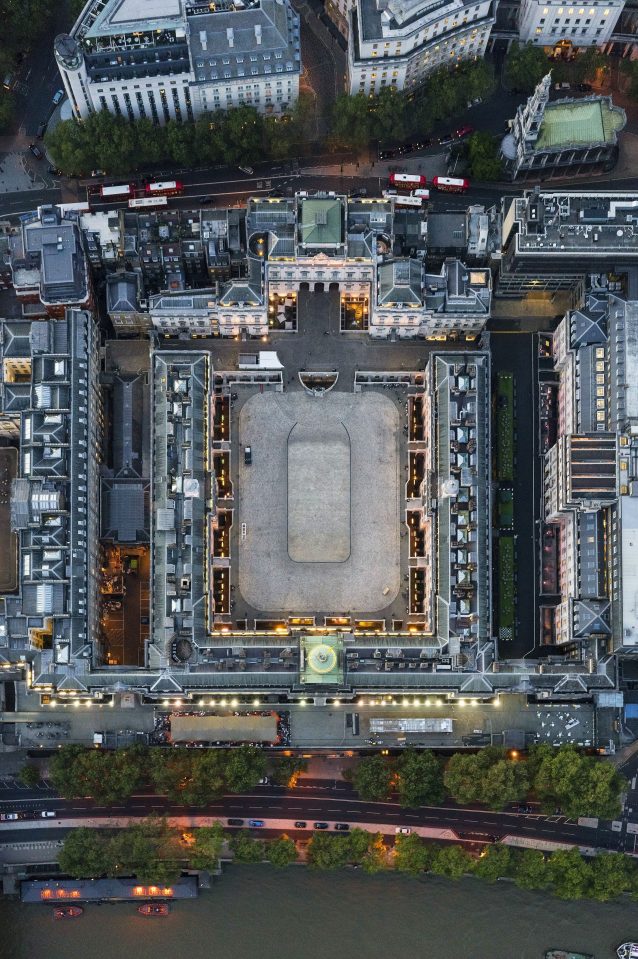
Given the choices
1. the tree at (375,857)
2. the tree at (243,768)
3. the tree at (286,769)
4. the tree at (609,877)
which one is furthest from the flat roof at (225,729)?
the tree at (609,877)

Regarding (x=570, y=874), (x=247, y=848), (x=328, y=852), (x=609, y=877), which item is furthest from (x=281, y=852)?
(x=609, y=877)

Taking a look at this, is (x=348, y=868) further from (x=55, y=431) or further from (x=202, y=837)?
(x=55, y=431)

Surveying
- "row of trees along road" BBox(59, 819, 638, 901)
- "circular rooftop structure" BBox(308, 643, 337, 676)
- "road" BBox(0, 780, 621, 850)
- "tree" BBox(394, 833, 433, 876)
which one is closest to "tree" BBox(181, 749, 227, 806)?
"road" BBox(0, 780, 621, 850)

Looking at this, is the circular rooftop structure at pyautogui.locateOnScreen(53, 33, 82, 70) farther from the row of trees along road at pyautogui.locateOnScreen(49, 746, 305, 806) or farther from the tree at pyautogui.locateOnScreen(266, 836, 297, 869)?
the tree at pyautogui.locateOnScreen(266, 836, 297, 869)

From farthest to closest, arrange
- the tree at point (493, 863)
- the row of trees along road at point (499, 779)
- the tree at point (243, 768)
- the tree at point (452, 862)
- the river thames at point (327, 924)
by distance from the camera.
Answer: the river thames at point (327, 924) < the tree at point (493, 863) < the tree at point (243, 768) < the tree at point (452, 862) < the row of trees along road at point (499, 779)

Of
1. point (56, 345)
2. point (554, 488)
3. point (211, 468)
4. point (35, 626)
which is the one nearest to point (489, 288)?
point (554, 488)

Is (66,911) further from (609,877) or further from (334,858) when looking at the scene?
(609,877)

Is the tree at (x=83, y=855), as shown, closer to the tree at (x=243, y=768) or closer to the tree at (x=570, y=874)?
the tree at (x=243, y=768)
